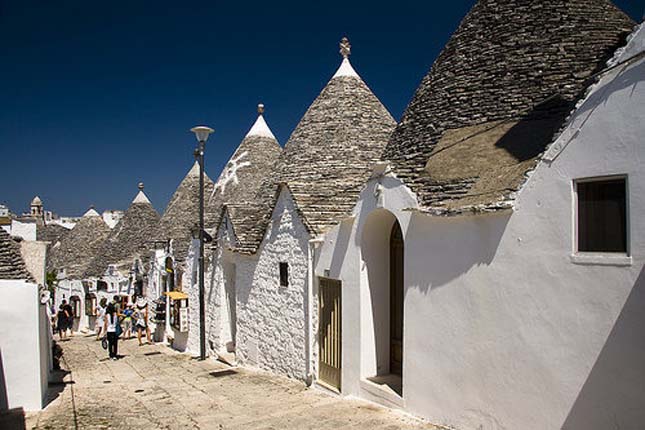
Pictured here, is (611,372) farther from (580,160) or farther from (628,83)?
(628,83)

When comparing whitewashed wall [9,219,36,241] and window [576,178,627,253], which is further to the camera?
whitewashed wall [9,219,36,241]

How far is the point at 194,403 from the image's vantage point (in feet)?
27.2

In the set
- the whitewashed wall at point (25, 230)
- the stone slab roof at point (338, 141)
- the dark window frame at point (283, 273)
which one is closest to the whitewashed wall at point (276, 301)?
the dark window frame at point (283, 273)

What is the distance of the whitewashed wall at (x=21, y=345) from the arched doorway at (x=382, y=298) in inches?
188

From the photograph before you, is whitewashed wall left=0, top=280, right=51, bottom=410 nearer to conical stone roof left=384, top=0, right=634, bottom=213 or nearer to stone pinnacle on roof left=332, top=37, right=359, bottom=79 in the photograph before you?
conical stone roof left=384, top=0, right=634, bottom=213

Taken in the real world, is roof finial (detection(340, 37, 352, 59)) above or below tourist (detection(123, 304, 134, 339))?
above

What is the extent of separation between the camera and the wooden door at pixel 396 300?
25.8ft

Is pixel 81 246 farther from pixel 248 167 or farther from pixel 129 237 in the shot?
pixel 248 167

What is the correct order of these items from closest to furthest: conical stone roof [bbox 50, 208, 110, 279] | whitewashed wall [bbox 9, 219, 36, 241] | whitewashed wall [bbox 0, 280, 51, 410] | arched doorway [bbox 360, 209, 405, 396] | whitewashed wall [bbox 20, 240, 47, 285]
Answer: whitewashed wall [bbox 0, 280, 51, 410] → arched doorway [bbox 360, 209, 405, 396] → whitewashed wall [bbox 20, 240, 47, 285] → whitewashed wall [bbox 9, 219, 36, 241] → conical stone roof [bbox 50, 208, 110, 279]

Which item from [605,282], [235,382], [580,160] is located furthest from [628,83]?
[235,382]

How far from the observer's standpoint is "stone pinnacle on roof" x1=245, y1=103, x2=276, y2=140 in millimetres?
19000

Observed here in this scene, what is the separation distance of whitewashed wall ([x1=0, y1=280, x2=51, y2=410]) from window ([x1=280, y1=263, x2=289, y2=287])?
4349 mm

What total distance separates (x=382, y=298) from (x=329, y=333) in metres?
1.38

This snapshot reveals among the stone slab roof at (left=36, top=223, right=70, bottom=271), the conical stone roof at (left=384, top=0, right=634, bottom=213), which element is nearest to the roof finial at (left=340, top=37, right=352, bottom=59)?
the conical stone roof at (left=384, top=0, right=634, bottom=213)
